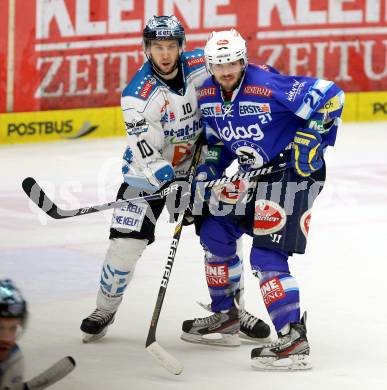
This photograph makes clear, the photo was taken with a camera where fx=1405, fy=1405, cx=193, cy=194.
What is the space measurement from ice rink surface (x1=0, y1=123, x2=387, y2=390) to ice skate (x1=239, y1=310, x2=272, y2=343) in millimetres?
70

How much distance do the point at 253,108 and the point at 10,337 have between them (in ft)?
5.93

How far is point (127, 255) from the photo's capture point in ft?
18.2

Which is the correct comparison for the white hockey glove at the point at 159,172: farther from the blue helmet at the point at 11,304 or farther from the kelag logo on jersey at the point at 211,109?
the blue helmet at the point at 11,304

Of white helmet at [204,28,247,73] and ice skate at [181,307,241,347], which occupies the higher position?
white helmet at [204,28,247,73]

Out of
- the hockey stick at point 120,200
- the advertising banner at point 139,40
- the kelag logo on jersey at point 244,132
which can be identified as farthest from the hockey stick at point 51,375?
the advertising banner at point 139,40

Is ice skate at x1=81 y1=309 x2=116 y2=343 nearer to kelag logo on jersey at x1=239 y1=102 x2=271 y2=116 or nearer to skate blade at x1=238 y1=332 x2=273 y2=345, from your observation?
skate blade at x1=238 y1=332 x2=273 y2=345

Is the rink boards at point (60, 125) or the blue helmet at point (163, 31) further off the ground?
the blue helmet at point (163, 31)

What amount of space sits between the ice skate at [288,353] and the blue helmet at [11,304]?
1530mm

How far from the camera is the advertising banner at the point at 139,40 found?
9.96 m

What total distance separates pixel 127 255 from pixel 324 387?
41.7 inches

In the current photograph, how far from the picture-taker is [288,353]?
5.16 metres

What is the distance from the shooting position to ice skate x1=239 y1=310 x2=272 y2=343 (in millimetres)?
5668

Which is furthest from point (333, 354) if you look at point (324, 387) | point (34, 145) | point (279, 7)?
point (279, 7)

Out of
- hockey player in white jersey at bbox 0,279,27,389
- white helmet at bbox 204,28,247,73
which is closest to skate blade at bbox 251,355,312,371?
white helmet at bbox 204,28,247,73
